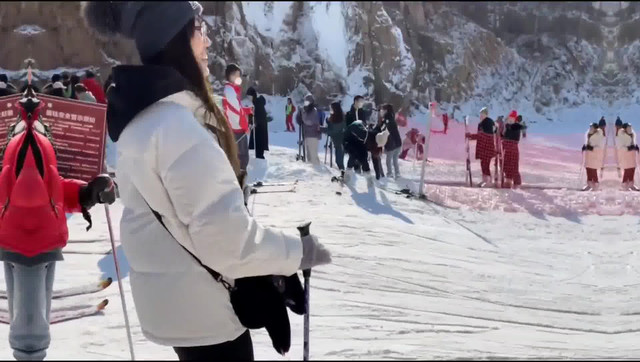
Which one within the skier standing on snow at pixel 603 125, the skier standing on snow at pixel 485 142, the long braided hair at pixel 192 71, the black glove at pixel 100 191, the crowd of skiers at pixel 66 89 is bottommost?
the skier standing on snow at pixel 485 142

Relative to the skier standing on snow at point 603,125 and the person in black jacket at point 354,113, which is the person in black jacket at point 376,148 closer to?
the person in black jacket at point 354,113

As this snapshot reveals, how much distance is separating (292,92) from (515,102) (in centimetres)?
695

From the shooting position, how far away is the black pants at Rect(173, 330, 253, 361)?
1476 millimetres

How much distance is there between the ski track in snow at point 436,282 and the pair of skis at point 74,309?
63 mm

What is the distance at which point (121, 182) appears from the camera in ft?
4.82

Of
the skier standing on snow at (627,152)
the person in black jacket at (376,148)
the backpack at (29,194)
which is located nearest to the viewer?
the backpack at (29,194)

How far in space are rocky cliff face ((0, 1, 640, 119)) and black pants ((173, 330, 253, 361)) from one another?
1958 centimetres

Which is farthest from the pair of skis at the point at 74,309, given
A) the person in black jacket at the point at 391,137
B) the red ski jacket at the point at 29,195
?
the person in black jacket at the point at 391,137

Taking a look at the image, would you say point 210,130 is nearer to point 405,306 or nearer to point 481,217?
point 405,306

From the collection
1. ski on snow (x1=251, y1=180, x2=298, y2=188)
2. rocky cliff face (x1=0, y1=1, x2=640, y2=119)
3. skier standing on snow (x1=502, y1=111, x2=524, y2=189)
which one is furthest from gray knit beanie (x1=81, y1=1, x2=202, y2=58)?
rocky cliff face (x1=0, y1=1, x2=640, y2=119)

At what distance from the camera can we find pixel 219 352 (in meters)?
1.48

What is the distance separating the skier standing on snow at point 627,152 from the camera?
10609 millimetres

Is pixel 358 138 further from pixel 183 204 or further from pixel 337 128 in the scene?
pixel 183 204

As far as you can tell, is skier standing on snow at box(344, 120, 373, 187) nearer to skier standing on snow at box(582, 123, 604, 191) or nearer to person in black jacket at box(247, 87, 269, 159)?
person in black jacket at box(247, 87, 269, 159)
